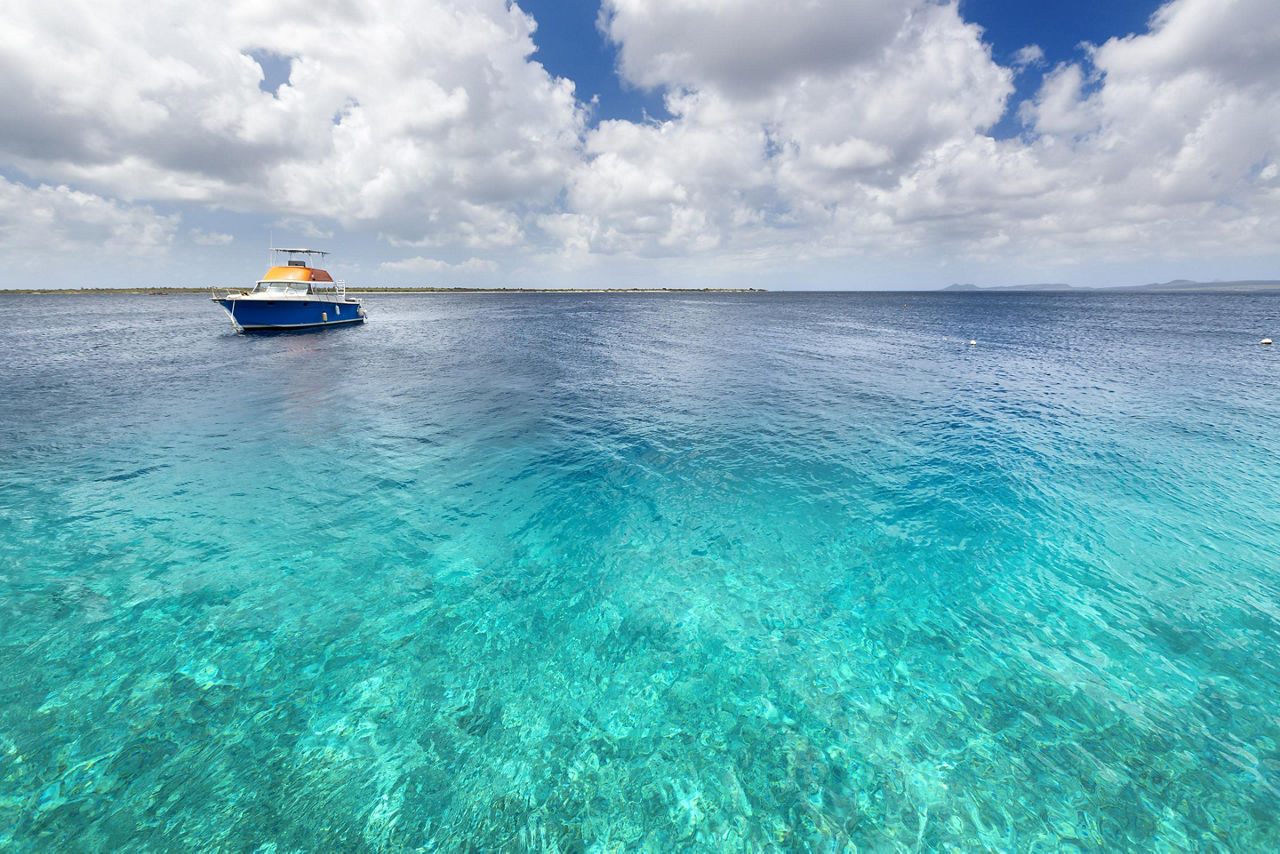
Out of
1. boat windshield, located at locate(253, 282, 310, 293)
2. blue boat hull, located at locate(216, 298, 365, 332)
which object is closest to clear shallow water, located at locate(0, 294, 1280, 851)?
blue boat hull, located at locate(216, 298, 365, 332)

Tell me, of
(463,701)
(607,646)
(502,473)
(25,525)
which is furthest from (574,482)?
(25,525)

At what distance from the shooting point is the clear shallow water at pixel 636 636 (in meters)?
6.34

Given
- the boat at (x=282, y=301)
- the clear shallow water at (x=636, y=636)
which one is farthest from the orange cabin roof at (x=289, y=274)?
the clear shallow water at (x=636, y=636)

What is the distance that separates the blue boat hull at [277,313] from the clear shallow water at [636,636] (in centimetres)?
3614

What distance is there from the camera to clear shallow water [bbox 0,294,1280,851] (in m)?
6.34

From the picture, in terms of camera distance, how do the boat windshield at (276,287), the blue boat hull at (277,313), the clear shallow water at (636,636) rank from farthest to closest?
the boat windshield at (276,287)
the blue boat hull at (277,313)
the clear shallow water at (636,636)

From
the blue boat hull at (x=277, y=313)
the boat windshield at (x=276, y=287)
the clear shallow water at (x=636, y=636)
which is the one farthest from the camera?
the boat windshield at (x=276, y=287)

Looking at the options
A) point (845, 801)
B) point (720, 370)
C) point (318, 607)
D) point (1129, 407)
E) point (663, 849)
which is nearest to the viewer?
point (663, 849)

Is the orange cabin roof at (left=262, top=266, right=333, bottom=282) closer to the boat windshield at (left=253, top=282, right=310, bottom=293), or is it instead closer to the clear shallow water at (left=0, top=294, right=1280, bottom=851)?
the boat windshield at (left=253, top=282, right=310, bottom=293)

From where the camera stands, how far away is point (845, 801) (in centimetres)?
654

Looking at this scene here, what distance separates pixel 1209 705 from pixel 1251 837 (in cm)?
267

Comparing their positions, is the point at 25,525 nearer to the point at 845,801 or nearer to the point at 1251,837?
the point at 845,801

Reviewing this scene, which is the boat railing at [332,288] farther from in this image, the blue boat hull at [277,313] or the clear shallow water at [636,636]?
the clear shallow water at [636,636]

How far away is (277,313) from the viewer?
175ft
